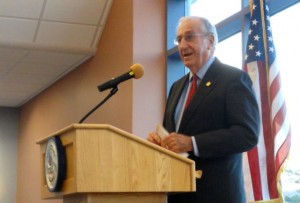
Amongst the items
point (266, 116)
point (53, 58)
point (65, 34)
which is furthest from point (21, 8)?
point (266, 116)

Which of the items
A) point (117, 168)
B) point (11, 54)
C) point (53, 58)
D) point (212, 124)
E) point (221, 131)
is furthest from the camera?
point (53, 58)

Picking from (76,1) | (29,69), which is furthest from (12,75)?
(76,1)

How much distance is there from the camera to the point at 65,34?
5395 mm

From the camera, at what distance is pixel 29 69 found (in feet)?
21.5

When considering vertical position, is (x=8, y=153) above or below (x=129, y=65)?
below

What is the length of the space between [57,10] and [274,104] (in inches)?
108

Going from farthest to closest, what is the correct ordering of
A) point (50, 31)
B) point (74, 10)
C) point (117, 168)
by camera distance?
point (50, 31)
point (74, 10)
point (117, 168)

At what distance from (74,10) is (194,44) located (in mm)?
3069

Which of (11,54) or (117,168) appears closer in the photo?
(117,168)

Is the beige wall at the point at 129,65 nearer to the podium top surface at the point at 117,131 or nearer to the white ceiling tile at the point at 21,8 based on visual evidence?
the white ceiling tile at the point at 21,8

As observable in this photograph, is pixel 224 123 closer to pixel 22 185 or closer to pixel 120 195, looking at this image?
pixel 120 195

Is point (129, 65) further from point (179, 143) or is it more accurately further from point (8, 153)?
point (8, 153)

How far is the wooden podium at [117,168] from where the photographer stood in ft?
5.56

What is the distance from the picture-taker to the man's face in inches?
89.3
